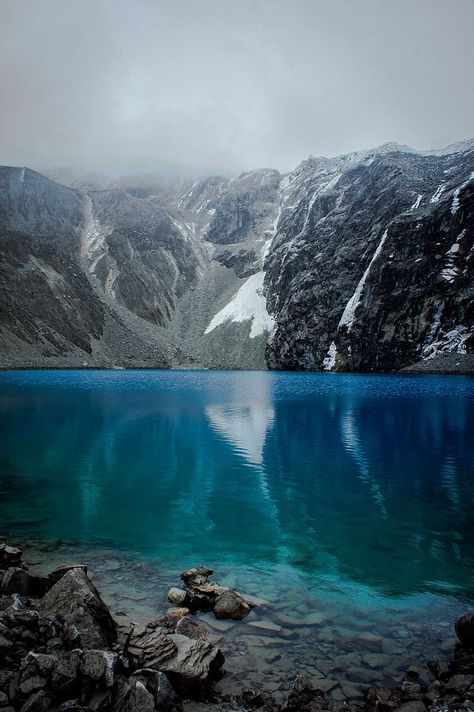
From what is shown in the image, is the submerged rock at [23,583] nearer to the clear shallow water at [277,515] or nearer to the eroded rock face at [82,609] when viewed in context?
the eroded rock face at [82,609]

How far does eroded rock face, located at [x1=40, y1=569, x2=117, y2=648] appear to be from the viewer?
784 cm

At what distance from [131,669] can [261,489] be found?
13433mm

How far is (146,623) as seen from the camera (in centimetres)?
927

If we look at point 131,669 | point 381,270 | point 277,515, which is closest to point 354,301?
point 381,270

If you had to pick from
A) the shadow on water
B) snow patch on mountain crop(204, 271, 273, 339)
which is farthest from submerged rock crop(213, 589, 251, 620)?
snow patch on mountain crop(204, 271, 273, 339)

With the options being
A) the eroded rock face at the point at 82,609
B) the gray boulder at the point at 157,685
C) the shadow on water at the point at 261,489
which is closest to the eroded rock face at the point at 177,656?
the gray boulder at the point at 157,685

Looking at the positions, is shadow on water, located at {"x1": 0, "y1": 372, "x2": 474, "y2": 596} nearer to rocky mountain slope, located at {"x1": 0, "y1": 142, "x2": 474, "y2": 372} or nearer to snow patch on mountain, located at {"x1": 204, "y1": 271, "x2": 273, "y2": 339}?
rocky mountain slope, located at {"x1": 0, "y1": 142, "x2": 474, "y2": 372}

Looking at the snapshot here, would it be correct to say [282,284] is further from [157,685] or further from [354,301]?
[157,685]

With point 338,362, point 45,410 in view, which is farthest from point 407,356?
point 45,410

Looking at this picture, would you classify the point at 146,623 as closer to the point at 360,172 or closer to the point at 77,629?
the point at 77,629

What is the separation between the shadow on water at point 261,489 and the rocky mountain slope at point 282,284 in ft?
241

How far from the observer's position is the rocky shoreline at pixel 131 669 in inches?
254

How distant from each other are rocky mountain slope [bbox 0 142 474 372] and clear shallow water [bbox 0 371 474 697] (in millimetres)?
77466

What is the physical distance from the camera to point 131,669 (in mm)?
7383
